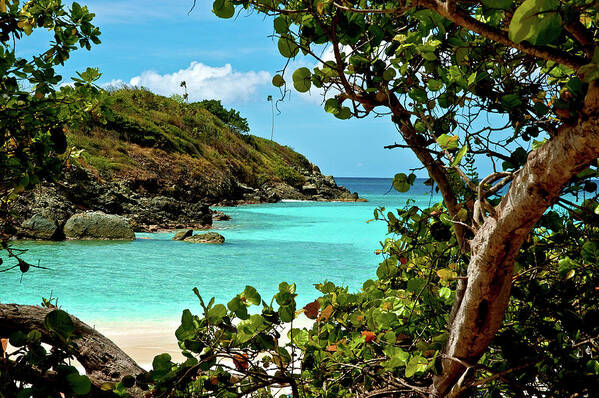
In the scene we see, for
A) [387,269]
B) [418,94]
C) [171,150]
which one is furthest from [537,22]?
[171,150]

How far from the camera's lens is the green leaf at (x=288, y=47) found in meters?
1.48

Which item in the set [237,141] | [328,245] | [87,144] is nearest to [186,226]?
[328,245]

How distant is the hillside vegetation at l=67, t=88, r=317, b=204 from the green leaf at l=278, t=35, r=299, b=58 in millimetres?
19309

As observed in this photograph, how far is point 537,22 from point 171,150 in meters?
33.5

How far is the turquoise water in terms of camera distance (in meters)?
10.7

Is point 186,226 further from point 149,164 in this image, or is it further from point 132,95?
point 132,95

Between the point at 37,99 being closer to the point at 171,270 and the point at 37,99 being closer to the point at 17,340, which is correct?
the point at 17,340

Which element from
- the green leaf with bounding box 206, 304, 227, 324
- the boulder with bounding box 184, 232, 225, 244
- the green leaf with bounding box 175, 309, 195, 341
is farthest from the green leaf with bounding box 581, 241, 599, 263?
the boulder with bounding box 184, 232, 225, 244

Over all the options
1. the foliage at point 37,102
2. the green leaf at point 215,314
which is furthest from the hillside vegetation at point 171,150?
the green leaf at point 215,314

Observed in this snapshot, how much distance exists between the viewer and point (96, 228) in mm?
17969

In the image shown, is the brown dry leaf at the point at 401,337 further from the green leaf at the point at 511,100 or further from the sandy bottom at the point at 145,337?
the sandy bottom at the point at 145,337

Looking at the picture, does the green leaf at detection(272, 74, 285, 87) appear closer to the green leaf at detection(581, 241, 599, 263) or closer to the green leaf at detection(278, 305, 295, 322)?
the green leaf at detection(278, 305, 295, 322)

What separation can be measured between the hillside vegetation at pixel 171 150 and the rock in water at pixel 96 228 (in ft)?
7.99

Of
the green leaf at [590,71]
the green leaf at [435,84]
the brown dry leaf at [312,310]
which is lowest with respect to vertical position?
the brown dry leaf at [312,310]
